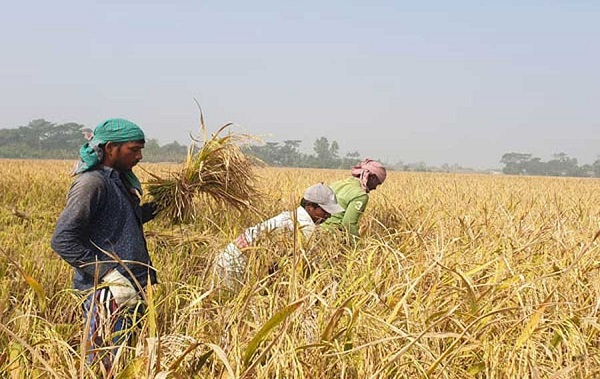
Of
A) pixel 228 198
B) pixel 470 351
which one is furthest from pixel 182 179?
pixel 470 351

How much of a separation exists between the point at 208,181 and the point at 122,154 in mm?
1079

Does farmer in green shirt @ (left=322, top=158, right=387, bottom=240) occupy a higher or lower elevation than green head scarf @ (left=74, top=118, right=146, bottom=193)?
lower

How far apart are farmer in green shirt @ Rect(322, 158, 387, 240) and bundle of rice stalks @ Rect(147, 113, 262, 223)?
0.68m

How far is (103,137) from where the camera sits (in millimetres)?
2223

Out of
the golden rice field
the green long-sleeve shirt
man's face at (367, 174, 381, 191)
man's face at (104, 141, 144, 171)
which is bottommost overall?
the golden rice field

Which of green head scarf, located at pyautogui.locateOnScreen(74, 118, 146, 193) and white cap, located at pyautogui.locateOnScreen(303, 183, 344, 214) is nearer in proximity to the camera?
green head scarf, located at pyautogui.locateOnScreen(74, 118, 146, 193)

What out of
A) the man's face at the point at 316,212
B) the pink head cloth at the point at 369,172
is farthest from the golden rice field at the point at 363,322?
the pink head cloth at the point at 369,172

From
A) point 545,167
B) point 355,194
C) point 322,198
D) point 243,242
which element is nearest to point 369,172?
point 355,194

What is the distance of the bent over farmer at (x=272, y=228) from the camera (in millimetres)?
2570

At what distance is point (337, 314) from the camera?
156cm

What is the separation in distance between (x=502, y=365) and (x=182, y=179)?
222cm

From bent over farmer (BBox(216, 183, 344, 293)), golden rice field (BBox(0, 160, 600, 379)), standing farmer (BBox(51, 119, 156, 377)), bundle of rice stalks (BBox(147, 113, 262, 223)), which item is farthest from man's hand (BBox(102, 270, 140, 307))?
bundle of rice stalks (BBox(147, 113, 262, 223))

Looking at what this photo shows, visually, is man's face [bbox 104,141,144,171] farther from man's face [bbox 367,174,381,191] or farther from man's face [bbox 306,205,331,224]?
man's face [bbox 367,174,381,191]

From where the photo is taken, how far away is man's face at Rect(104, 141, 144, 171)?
2.25 m
